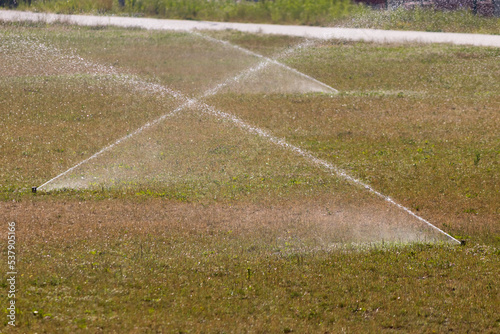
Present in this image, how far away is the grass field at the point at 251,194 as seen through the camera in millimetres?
9195

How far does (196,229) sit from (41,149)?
7074 millimetres

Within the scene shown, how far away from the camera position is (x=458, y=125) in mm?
18938

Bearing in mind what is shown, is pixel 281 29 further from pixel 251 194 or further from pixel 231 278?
pixel 231 278

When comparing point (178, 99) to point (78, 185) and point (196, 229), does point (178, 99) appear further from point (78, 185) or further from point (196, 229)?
point (196, 229)

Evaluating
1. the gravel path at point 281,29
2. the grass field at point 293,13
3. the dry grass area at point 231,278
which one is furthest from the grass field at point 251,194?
the grass field at point 293,13


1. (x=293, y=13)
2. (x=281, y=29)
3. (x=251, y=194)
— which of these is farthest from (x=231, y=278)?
(x=293, y=13)

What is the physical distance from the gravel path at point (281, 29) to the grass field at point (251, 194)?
1848 millimetres

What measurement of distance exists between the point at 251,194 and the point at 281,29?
1877 cm

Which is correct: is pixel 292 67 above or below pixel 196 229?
above

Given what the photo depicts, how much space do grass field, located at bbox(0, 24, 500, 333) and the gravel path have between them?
1.85 m

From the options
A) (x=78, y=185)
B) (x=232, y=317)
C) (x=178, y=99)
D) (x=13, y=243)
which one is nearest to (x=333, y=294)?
(x=232, y=317)

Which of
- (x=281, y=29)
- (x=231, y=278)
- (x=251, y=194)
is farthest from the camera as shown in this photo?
(x=281, y=29)

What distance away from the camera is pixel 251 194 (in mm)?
13844

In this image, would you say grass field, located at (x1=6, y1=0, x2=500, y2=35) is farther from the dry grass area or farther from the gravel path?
the dry grass area
